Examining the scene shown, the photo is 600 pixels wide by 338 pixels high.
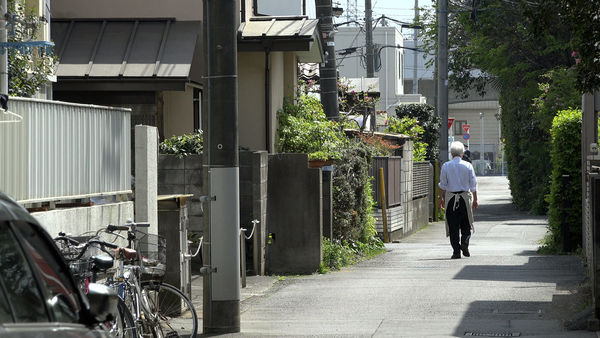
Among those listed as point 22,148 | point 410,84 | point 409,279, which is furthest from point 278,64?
point 410,84

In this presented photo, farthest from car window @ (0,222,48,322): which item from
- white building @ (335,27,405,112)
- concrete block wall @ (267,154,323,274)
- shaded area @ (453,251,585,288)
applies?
white building @ (335,27,405,112)

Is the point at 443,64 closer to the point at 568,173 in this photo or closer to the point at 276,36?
the point at 568,173

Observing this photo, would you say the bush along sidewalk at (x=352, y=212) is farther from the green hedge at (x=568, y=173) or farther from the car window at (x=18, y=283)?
the car window at (x=18, y=283)

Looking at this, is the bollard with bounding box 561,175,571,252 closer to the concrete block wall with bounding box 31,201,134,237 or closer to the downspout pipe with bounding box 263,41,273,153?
the downspout pipe with bounding box 263,41,273,153

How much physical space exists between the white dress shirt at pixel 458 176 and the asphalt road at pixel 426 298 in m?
1.15

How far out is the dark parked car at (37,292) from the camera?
3691 millimetres

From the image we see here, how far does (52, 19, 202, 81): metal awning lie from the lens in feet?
54.8

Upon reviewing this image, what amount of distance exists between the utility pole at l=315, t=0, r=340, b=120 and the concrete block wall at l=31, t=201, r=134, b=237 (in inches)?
393

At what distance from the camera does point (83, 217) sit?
972 cm

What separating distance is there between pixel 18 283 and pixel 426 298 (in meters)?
8.76

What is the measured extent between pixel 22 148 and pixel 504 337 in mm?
4455

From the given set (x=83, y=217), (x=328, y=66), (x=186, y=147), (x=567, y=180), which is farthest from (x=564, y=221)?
(x=83, y=217)

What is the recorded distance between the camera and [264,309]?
11680 millimetres

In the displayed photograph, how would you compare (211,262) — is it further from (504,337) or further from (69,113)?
(504,337)
